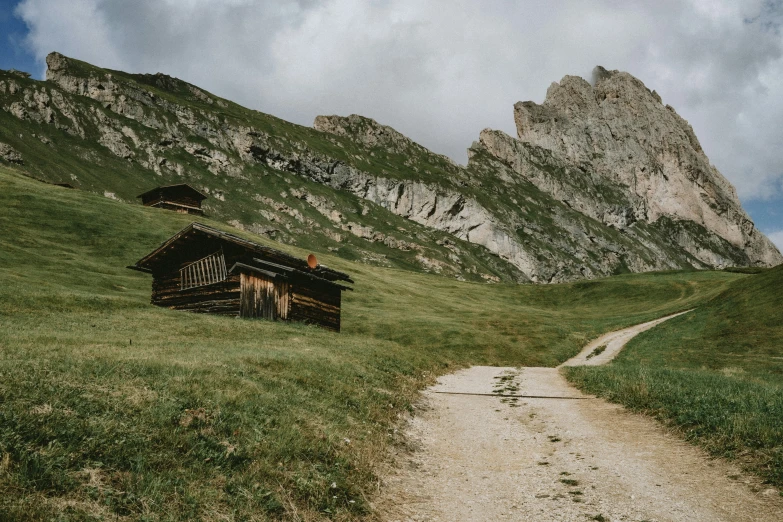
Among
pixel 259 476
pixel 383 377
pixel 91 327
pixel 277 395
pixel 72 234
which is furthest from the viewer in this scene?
pixel 72 234

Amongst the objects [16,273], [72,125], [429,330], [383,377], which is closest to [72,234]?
[16,273]

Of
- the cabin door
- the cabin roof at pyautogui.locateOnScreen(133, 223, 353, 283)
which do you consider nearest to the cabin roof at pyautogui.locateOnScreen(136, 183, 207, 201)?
the cabin roof at pyautogui.locateOnScreen(133, 223, 353, 283)

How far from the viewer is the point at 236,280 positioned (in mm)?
35625

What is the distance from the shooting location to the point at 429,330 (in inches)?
1773

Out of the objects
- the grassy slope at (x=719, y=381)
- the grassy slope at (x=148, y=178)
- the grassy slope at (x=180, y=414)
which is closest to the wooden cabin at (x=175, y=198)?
the grassy slope at (x=148, y=178)

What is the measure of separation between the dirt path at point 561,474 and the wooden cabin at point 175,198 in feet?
330

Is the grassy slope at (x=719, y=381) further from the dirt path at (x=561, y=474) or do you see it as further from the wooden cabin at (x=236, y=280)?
the wooden cabin at (x=236, y=280)

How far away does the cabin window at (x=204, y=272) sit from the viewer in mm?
36500

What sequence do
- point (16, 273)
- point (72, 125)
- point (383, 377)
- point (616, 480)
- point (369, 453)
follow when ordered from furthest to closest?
point (72, 125)
point (16, 273)
point (383, 377)
point (369, 453)
point (616, 480)

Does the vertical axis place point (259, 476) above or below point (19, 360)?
below

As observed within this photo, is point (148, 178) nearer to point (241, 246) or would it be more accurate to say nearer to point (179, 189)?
point (179, 189)

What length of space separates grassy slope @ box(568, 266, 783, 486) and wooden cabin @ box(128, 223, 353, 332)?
69.4 ft

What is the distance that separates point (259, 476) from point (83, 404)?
10.5 feet

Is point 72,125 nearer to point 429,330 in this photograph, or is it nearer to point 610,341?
point 429,330
